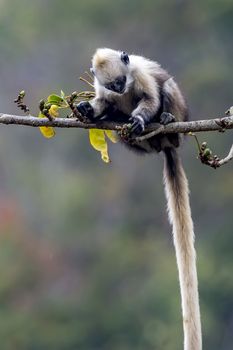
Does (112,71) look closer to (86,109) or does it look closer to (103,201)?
(86,109)

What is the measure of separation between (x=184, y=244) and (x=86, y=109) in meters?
0.64

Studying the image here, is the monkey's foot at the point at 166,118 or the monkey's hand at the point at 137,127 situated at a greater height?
the monkey's foot at the point at 166,118

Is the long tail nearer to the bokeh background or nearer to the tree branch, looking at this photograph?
the tree branch

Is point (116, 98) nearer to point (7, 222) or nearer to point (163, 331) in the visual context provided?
point (163, 331)

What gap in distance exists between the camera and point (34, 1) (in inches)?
642

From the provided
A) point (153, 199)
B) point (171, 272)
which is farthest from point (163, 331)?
point (153, 199)

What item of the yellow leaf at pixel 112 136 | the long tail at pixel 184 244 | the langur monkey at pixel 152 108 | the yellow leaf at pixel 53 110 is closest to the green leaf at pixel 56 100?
the yellow leaf at pixel 53 110

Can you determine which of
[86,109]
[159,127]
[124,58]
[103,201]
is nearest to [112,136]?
[86,109]

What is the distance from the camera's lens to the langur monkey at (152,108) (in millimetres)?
4273

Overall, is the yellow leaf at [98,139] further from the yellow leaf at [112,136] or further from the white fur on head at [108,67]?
the white fur on head at [108,67]

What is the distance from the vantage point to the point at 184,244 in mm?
4352

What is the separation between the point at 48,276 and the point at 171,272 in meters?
2.14

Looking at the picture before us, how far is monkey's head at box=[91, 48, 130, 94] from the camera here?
4391 mm

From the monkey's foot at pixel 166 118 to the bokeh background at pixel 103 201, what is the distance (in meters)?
9.17
